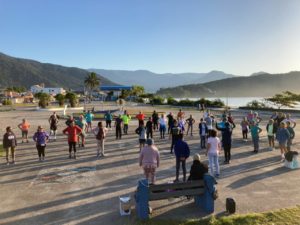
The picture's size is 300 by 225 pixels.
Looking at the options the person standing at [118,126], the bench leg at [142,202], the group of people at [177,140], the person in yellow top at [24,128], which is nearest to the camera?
the bench leg at [142,202]

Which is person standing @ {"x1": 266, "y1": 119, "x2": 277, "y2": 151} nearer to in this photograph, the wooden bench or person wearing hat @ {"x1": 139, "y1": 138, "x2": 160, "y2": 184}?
person wearing hat @ {"x1": 139, "y1": 138, "x2": 160, "y2": 184}

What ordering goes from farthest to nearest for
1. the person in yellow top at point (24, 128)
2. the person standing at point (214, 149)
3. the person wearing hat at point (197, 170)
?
the person in yellow top at point (24, 128), the person standing at point (214, 149), the person wearing hat at point (197, 170)

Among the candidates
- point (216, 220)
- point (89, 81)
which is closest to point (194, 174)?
point (216, 220)

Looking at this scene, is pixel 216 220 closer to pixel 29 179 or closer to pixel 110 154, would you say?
pixel 29 179

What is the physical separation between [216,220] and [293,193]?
10.9 ft

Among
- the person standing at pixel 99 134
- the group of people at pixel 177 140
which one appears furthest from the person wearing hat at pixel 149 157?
the person standing at pixel 99 134

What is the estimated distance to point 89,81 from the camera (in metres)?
126

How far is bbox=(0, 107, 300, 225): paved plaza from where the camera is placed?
8.48 metres

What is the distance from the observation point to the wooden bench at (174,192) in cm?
812

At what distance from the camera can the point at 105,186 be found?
35.7ft

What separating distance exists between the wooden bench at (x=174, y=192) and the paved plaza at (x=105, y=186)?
28 cm

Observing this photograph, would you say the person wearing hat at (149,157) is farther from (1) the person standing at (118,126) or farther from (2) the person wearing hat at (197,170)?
(1) the person standing at (118,126)

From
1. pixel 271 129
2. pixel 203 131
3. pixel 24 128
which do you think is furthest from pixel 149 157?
pixel 24 128

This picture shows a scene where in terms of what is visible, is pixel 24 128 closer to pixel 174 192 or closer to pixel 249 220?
pixel 174 192
